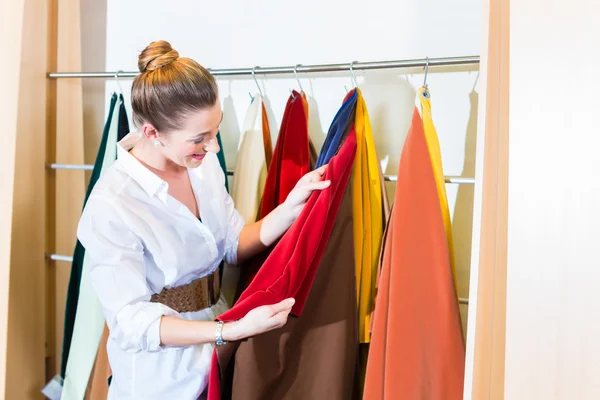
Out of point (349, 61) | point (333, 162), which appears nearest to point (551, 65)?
point (333, 162)

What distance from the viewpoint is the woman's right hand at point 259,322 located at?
1180 mm

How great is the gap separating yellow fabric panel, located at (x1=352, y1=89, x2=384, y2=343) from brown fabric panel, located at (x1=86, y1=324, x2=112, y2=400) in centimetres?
68

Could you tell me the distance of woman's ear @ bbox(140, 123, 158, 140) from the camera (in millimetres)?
1276

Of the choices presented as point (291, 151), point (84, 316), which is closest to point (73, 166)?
point (84, 316)

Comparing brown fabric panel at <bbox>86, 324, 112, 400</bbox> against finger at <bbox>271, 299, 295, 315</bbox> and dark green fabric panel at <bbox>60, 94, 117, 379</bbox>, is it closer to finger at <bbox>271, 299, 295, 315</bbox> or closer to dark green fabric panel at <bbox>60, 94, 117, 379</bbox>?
dark green fabric panel at <bbox>60, 94, 117, 379</bbox>

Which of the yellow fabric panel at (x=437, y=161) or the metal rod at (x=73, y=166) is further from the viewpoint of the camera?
the metal rod at (x=73, y=166)

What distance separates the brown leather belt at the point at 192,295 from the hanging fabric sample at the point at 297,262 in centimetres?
16

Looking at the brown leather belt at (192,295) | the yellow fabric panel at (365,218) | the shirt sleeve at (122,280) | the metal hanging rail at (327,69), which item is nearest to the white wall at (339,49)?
the metal hanging rail at (327,69)

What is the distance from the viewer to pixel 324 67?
143 centimetres

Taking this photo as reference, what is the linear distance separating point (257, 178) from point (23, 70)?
679 millimetres

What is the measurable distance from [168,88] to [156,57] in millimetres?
70

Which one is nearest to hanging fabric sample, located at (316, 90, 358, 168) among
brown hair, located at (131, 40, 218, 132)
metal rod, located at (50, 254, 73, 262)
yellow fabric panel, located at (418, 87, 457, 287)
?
yellow fabric panel, located at (418, 87, 457, 287)

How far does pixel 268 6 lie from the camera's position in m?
1.61

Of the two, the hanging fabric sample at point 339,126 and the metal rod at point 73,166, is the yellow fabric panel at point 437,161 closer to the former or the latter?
the hanging fabric sample at point 339,126
